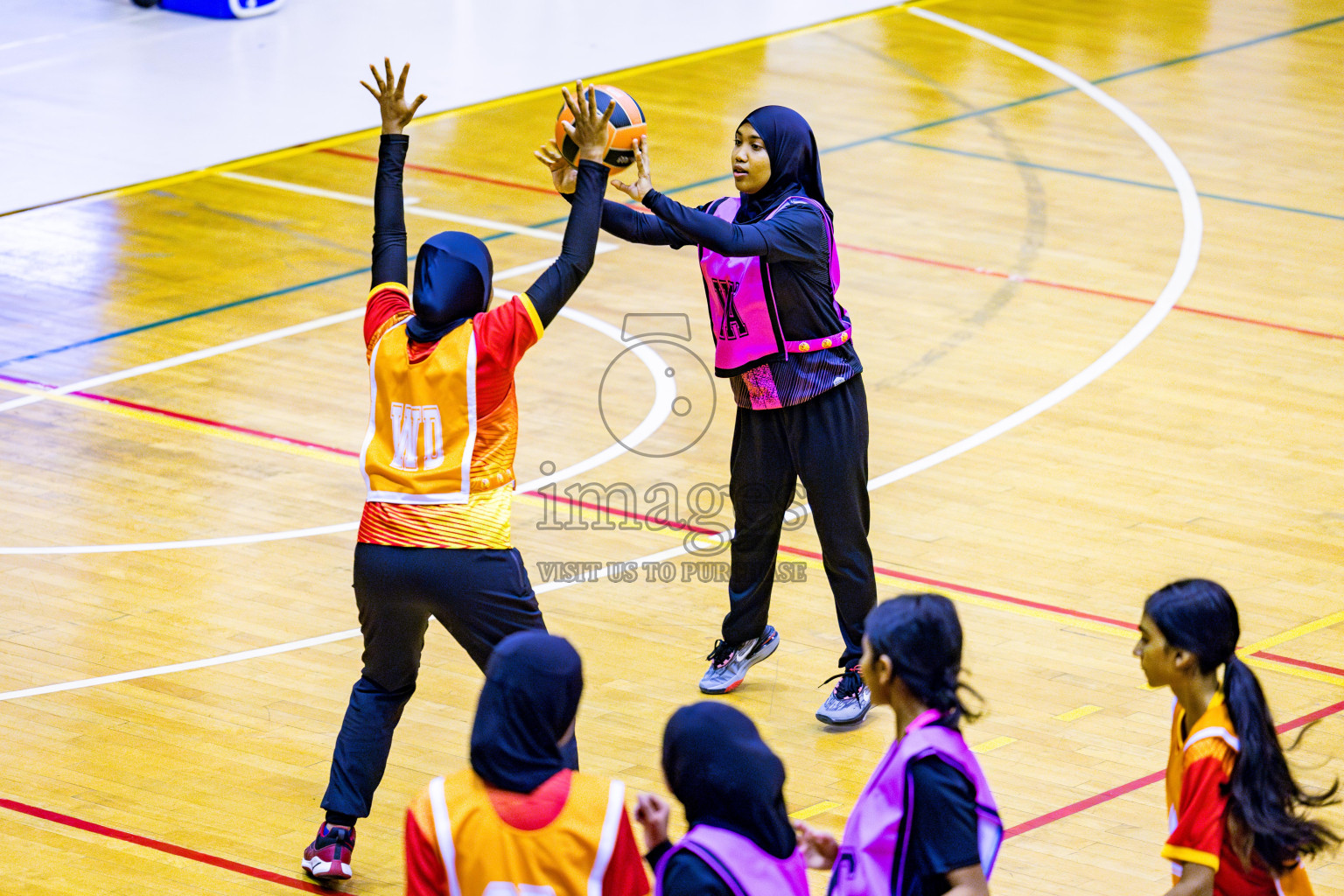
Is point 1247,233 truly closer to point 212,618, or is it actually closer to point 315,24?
point 212,618

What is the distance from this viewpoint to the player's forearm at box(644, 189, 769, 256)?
235 inches

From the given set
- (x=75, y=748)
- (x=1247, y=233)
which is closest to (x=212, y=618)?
(x=75, y=748)

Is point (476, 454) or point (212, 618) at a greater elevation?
point (476, 454)

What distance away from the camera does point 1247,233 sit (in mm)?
13359

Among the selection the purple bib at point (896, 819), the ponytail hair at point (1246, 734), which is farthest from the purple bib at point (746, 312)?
the purple bib at point (896, 819)

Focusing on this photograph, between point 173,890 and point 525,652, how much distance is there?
2.57 meters

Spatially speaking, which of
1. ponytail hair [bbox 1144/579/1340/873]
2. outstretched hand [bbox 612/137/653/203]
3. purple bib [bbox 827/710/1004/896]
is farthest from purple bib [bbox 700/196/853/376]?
purple bib [bbox 827/710/1004/896]

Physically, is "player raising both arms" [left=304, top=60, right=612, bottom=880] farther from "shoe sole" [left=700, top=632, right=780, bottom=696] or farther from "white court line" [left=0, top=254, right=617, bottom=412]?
"white court line" [left=0, top=254, right=617, bottom=412]

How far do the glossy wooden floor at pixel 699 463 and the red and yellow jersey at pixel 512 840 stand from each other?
7.16ft

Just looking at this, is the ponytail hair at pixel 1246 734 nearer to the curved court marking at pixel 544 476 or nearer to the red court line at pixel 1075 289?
the curved court marking at pixel 544 476

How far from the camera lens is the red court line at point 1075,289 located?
37.7 ft

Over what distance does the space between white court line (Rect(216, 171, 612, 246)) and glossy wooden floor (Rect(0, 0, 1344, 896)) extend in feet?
0.40

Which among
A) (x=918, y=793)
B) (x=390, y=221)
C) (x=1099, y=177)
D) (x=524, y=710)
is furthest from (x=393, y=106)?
(x=1099, y=177)

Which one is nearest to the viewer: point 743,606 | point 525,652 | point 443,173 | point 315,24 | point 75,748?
point 525,652
